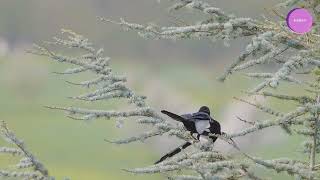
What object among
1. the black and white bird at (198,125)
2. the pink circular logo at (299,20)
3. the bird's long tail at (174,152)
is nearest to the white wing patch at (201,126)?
the black and white bird at (198,125)

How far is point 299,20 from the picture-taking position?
644cm

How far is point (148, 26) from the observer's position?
697cm

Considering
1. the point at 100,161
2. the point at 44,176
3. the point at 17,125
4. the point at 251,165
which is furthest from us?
the point at 100,161

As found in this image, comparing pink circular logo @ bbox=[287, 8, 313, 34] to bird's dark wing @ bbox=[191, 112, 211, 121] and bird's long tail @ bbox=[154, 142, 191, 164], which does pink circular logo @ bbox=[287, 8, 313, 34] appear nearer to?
bird's dark wing @ bbox=[191, 112, 211, 121]

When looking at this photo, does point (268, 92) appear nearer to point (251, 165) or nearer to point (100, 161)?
point (251, 165)

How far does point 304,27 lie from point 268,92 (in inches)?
24.3

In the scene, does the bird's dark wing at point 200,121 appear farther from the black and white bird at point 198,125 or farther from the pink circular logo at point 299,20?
the pink circular logo at point 299,20

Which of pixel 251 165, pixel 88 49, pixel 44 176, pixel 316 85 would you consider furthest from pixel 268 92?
pixel 44 176

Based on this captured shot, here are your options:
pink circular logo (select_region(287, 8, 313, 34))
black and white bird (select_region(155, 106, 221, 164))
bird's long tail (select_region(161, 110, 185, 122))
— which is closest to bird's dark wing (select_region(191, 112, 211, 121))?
black and white bird (select_region(155, 106, 221, 164))

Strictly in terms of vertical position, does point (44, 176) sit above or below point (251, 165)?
below

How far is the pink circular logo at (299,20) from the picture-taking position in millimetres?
6352

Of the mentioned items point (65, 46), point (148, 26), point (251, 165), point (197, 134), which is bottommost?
point (251, 165)

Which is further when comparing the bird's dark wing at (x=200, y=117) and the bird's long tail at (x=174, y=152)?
the bird's dark wing at (x=200, y=117)

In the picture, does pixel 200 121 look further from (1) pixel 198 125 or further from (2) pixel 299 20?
(2) pixel 299 20
